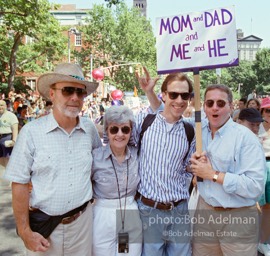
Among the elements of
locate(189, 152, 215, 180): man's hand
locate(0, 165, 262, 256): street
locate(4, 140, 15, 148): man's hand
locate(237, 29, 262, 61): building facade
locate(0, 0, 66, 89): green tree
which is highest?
locate(237, 29, 262, 61): building facade

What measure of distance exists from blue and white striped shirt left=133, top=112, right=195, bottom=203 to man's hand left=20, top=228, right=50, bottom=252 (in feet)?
2.75

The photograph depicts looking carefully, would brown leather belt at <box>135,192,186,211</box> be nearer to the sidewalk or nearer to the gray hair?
the gray hair

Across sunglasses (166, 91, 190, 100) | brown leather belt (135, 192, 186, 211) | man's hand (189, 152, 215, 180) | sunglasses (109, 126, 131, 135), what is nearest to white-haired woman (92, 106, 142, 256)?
sunglasses (109, 126, 131, 135)

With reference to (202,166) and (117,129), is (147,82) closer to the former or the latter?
(117,129)

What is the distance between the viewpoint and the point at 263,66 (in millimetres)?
67562

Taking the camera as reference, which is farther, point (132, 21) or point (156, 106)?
point (132, 21)

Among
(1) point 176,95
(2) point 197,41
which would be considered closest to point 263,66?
(2) point 197,41

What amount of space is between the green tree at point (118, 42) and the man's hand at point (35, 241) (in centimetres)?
4408

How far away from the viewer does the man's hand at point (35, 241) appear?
2512 millimetres

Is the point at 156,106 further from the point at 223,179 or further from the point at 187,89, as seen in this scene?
the point at 223,179

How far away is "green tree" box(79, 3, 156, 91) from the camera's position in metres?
46.5

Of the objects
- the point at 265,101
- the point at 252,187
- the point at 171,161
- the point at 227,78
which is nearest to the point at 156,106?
the point at 171,161

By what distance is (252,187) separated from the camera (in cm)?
252

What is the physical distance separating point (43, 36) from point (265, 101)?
17479 millimetres
